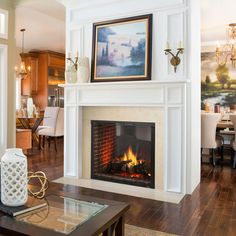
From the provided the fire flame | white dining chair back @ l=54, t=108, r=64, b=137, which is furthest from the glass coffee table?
white dining chair back @ l=54, t=108, r=64, b=137

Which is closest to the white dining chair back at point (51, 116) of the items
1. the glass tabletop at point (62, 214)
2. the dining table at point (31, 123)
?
the dining table at point (31, 123)

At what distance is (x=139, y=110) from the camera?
158 inches

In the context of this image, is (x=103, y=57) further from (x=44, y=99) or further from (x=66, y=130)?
(x=44, y=99)

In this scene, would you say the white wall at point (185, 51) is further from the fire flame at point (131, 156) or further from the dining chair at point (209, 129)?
the dining chair at point (209, 129)

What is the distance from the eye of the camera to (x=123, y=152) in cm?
430

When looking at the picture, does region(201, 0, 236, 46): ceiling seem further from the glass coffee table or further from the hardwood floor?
the glass coffee table

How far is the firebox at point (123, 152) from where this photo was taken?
158 inches

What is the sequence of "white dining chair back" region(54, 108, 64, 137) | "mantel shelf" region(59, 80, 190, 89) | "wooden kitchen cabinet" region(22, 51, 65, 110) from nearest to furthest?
"mantel shelf" region(59, 80, 190, 89) → "white dining chair back" region(54, 108, 64, 137) → "wooden kitchen cabinet" region(22, 51, 65, 110)

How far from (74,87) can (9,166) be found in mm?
2695

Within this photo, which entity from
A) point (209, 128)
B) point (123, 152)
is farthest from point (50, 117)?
point (209, 128)

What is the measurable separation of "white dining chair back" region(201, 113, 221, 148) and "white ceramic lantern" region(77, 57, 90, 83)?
7.81ft

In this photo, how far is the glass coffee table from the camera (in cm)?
157

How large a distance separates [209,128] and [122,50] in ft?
7.87

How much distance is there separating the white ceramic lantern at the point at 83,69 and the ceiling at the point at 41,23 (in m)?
1.22
